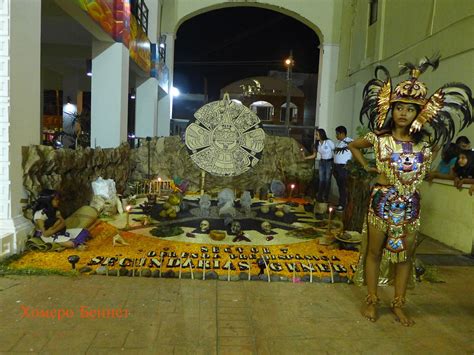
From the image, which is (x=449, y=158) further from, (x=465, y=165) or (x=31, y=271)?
(x=31, y=271)

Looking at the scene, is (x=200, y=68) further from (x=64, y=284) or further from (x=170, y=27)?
(x=64, y=284)

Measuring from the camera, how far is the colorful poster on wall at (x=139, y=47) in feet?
30.7

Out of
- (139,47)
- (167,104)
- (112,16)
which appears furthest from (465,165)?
(167,104)

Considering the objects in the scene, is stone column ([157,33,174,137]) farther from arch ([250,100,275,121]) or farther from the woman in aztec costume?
the woman in aztec costume

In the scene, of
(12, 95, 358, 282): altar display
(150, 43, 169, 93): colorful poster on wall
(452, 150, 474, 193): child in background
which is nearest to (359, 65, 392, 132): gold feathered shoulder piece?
(12, 95, 358, 282): altar display

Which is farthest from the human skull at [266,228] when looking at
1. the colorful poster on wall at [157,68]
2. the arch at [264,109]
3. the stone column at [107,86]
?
the arch at [264,109]

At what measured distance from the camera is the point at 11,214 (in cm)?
452

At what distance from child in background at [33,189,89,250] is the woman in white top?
5.73m

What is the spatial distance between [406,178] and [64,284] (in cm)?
339

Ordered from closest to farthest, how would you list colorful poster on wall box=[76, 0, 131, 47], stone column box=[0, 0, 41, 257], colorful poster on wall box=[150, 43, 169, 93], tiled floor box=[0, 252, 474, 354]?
tiled floor box=[0, 252, 474, 354], stone column box=[0, 0, 41, 257], colorful poster on wall box=[76, 0, 131, 47], colorful poster on wall box=[150, 43, 169, 93]

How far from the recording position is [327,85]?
46.2 feet

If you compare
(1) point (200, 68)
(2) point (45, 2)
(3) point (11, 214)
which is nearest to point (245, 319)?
(3) point (11, 214)

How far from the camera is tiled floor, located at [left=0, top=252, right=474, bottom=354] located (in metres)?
2.82

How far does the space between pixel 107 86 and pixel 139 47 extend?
2417mm
